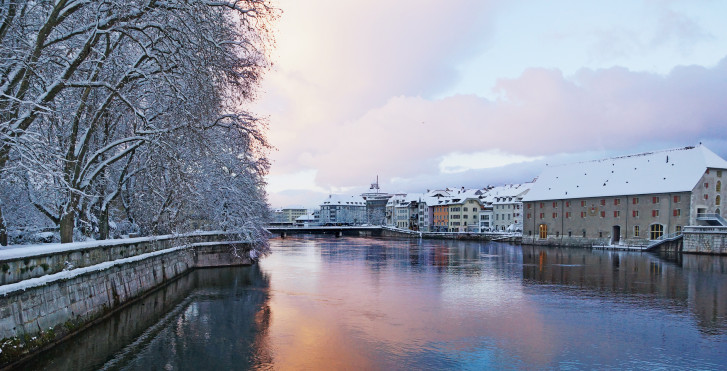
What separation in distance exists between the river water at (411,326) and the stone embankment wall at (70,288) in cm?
61

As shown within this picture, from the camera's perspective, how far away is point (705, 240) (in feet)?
194

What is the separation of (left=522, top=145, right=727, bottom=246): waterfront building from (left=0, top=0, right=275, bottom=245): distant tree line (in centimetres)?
5968

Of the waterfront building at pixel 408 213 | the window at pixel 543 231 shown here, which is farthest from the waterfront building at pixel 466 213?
the window at pixel 543 231

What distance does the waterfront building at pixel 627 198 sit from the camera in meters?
64.6

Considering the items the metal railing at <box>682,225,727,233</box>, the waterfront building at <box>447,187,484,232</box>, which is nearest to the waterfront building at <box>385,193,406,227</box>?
the waterfront building at <box>447,187,484,232</box>

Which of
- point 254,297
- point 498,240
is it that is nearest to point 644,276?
point 254,297

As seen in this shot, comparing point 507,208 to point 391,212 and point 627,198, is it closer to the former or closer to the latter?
point 627,198

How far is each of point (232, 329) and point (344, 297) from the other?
8.26 m

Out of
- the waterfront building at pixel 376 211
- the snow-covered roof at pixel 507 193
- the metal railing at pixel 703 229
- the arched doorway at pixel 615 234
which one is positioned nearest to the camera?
the metal railing at pixel 703 229

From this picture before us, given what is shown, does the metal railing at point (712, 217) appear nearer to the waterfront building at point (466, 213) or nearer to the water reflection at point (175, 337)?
the water reflection at point (175, 337)

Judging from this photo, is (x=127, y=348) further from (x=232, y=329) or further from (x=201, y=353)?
(x=232, y=329)

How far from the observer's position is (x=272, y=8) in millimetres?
17078

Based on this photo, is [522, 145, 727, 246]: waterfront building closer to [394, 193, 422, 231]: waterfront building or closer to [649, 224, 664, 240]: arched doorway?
[649, 224, 664, 240]: arched doorway

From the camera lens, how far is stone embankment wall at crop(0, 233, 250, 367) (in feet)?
40.8
